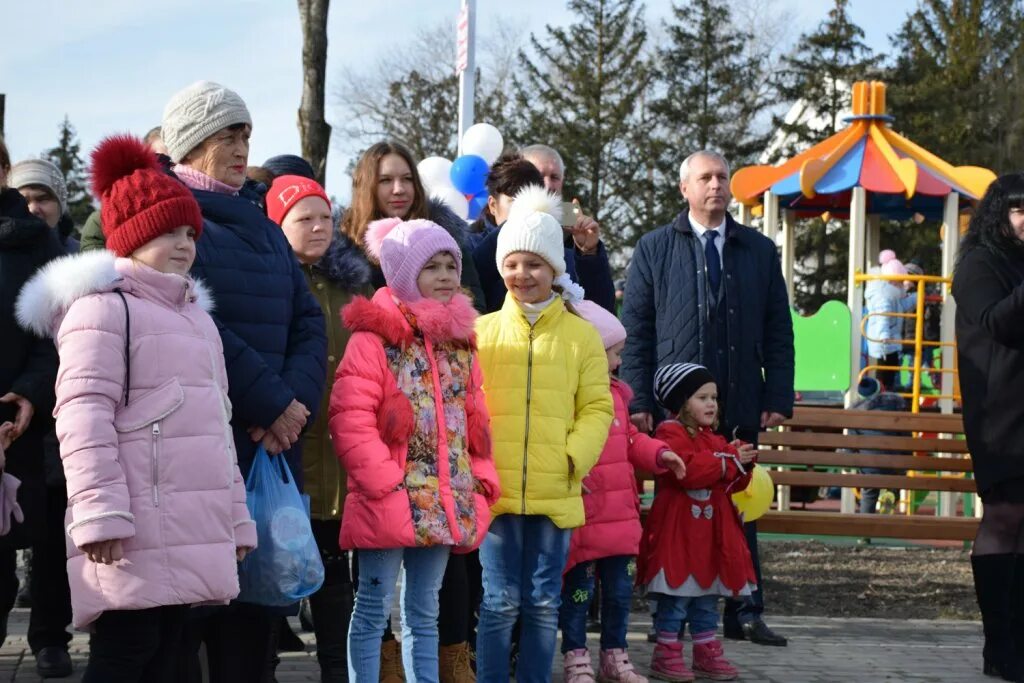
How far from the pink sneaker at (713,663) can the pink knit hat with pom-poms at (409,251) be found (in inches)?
88.4

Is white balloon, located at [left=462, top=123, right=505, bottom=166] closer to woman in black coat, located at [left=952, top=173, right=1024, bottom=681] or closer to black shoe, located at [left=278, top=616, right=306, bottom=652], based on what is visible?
woman in black coat, located at [left=952, top=173, right=1024, bottom=681]

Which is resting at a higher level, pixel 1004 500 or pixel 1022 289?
pixel 1022 289

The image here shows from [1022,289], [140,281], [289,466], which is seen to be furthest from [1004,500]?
[140,281]

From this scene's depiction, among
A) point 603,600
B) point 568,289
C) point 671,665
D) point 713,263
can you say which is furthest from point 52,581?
point 713,263

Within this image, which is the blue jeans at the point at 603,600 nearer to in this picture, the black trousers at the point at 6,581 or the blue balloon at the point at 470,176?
the black trousers at the point at 6,581

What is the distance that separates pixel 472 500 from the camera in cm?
486

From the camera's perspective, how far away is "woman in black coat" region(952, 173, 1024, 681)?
21.0 feet

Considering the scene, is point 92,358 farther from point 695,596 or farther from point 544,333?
point 695,596

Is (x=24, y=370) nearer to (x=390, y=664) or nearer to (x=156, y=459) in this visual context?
(x=156, y=459)

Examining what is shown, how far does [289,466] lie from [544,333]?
1209mm

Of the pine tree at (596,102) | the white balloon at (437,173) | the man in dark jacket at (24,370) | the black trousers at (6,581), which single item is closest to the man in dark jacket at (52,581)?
the black trousers at (6,581)

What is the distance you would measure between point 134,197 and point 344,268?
137 centimetres

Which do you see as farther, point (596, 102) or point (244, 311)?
point (596, 102)

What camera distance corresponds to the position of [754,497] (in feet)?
21.5
